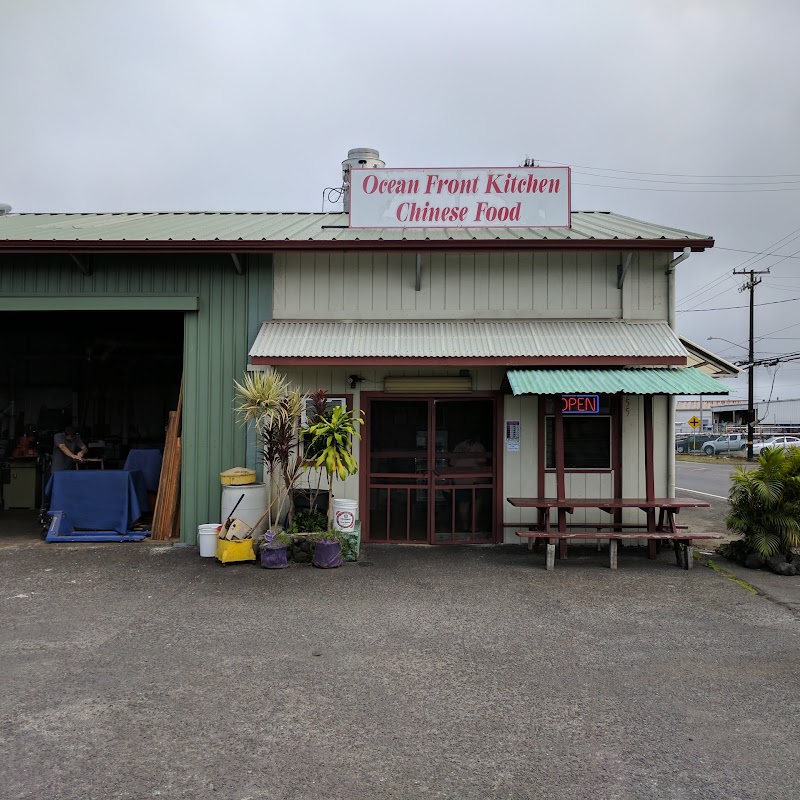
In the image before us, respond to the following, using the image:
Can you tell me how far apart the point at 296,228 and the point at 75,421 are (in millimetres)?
8409

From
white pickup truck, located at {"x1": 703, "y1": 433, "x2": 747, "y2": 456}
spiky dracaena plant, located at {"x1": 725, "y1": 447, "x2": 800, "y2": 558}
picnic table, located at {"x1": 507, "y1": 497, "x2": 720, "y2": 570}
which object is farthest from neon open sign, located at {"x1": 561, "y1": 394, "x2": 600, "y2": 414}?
white pickup truck, located at {"x1": 703, "y1": 433, "x2": 747, "y2": 456}

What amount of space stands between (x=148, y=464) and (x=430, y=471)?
16.2ft

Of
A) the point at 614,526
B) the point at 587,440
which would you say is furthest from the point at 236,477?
the point at 614,526

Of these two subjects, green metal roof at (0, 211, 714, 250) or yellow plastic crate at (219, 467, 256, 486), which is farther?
green metal roof at (0, 211, 714, 250)

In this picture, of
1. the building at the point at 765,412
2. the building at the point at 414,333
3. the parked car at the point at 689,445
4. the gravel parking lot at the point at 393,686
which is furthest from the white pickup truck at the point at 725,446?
the gravel parking lot at the point at 393,686

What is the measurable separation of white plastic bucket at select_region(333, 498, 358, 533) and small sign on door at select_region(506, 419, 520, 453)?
95.7 inches

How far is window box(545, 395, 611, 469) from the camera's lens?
388 inches

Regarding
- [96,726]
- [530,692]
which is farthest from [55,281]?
[530,692]

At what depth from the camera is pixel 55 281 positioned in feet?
33.3

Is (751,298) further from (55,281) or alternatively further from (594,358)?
(55,281)

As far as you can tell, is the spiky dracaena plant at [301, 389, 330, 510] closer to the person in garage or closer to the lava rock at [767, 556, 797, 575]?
the person in garage

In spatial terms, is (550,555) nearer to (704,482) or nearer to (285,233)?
(285,233)

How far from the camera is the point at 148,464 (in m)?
11.6

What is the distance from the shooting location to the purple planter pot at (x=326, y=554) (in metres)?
8.48
